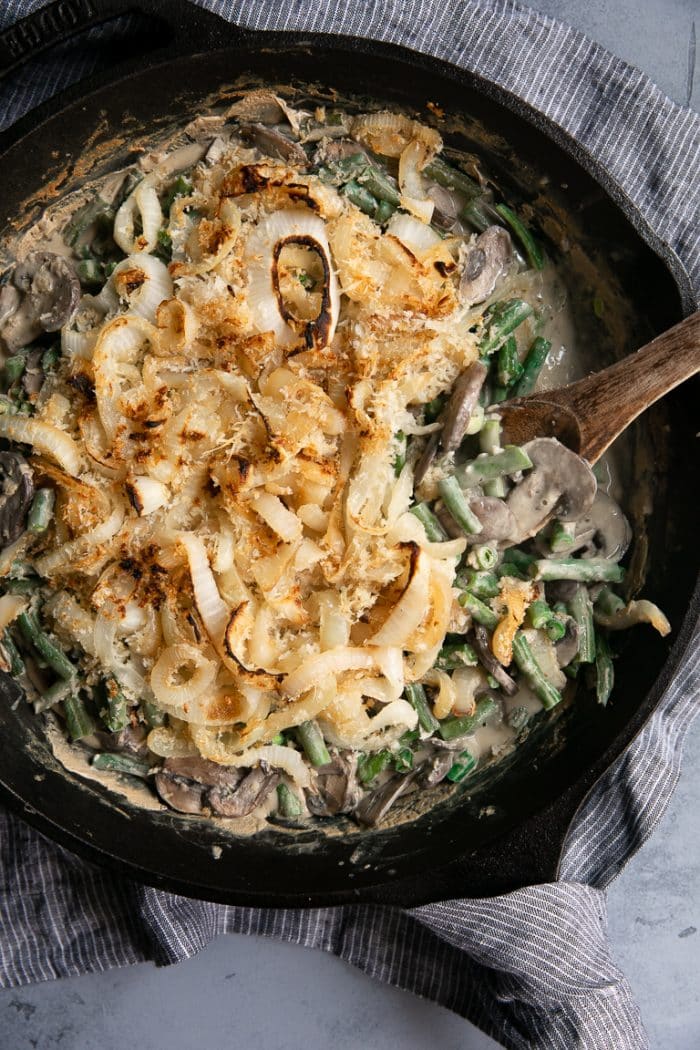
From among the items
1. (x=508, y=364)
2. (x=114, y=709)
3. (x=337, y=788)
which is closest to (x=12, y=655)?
(x=114, y=709)

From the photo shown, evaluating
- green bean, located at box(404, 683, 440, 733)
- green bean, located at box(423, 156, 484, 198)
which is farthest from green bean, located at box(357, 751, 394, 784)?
green bean, located at box(423, 156, 484, 198)

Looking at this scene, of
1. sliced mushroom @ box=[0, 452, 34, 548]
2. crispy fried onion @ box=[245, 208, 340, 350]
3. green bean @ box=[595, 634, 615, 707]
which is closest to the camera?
crispy fried onion @ box=[245, 208, 340, 350]

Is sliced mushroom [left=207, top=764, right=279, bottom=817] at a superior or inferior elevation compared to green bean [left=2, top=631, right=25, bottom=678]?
inferior

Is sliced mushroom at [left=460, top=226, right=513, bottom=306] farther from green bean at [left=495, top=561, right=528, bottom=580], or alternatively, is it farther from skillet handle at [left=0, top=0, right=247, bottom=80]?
skillet handle at [left=0, top=0, right=247, bottom=80]

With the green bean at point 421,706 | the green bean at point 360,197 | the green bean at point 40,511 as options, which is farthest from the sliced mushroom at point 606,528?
the green bean at point 40,511

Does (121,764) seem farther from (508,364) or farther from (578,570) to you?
(508,364)
